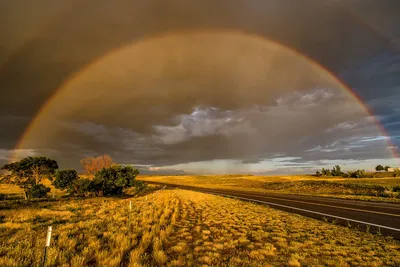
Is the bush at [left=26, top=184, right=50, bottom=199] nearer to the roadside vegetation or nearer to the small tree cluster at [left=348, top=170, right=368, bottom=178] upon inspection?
the roadside vegetation

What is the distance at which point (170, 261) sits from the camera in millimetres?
7598

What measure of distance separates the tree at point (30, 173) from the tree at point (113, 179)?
9251 millimetres

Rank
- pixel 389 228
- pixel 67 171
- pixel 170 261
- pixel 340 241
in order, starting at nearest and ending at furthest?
pixel 170 261, pixel 340 241, pixel 389 228, pixel 67 171

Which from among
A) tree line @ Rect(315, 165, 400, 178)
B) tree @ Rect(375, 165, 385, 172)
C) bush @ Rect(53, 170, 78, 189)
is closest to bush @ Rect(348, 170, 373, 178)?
tree line @ Rect(315, 165, 400, 178)

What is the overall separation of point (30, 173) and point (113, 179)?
1623cm

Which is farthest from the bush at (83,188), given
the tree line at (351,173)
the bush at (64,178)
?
the tree line at (351,173)

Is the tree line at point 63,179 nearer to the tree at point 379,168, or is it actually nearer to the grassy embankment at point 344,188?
the grassy embankment at point 344,188

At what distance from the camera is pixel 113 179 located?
45375 mm

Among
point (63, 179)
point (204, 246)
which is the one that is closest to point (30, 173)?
point (63, 179)

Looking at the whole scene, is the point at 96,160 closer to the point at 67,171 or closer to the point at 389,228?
the point at 67,171

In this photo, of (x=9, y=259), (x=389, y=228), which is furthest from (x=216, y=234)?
(x=389, y=228)

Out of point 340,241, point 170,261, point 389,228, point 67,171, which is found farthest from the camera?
point 67,171

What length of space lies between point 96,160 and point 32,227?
53.3 meters

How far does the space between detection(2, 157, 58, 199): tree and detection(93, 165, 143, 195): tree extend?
364 inches
